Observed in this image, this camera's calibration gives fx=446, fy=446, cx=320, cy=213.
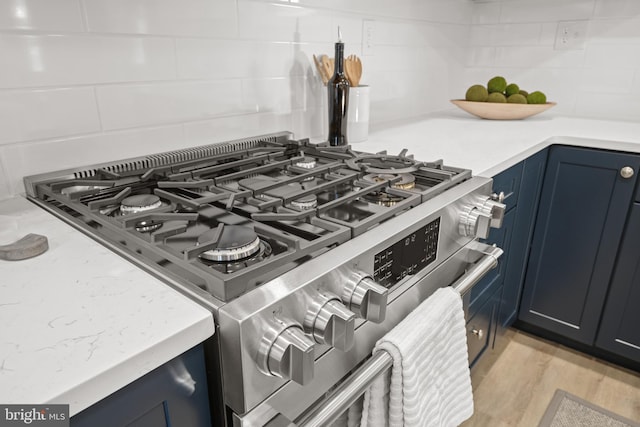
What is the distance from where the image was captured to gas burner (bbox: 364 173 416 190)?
975mm

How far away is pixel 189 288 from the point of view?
0.56 metres

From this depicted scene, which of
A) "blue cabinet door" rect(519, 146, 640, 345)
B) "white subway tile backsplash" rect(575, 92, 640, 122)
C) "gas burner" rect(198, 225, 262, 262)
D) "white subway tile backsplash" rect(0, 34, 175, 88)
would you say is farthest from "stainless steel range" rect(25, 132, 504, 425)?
"white subway tile backsplash" rect(575, 92, 640, 122)

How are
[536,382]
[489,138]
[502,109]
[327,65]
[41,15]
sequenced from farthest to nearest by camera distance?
[502,109], [536,382], [489,138], [327,65], [41,15]

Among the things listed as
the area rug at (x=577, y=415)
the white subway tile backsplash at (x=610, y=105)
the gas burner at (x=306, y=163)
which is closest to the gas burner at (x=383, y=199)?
the gas burner at (x=306, y=163)

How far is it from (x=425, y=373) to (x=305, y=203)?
0.37 metres

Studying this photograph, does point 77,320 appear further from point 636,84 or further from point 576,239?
point 636,84

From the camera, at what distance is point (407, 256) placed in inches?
32.0

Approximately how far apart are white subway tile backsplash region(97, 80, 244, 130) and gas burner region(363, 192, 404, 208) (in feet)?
1.79

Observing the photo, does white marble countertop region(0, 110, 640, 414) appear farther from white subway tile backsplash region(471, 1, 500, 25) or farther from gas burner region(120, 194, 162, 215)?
white subway tile backsplash region(471, 1, 500, 25)

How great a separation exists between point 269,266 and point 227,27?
86 cm

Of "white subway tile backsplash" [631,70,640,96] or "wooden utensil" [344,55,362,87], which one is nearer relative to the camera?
"wooden utensil" [344,55,362,87]

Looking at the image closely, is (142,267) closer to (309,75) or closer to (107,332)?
(107,332)

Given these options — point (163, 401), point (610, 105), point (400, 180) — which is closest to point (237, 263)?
point (163, 401)

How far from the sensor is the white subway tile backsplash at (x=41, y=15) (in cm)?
83
